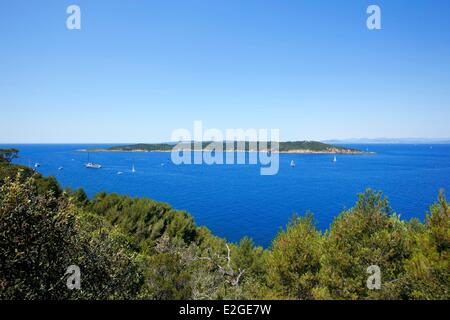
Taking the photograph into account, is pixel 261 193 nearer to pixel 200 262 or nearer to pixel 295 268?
pixel 200 262

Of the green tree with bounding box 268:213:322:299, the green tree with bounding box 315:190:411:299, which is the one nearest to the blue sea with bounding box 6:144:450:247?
the green tree with bounding box 268:213:322:299

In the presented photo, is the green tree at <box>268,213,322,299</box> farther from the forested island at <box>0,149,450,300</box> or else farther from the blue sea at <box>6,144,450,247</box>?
the blue sea at <box>6,144,450,247</box>

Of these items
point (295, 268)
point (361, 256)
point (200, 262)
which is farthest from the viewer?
point (200, 262)

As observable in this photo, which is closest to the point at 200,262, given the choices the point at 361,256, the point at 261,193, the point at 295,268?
the point at 295,268

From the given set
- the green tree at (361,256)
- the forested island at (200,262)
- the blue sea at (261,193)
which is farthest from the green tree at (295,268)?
the blue sea at (261,193)

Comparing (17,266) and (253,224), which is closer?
(17,266)

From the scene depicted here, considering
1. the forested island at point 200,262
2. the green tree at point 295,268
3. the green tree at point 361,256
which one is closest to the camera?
the forested island at point 200,262

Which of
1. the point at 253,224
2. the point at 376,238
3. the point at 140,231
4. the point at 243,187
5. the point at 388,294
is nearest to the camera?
the point at 388,294

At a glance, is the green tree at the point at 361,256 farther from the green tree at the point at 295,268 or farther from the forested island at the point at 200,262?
the green tree at the point at 295,268
